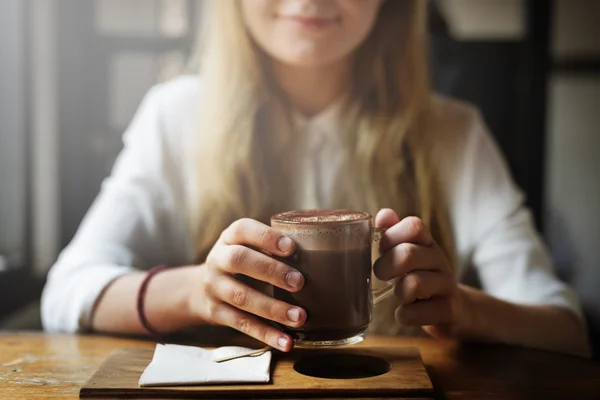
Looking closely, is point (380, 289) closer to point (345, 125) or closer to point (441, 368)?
point (441, 368)

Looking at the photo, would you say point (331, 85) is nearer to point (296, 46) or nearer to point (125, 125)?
point (296, 46)

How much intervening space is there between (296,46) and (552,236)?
632mm

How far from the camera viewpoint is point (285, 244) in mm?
712

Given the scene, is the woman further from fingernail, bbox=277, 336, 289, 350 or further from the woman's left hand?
fingernail, bbox=277, 336, 289, 350

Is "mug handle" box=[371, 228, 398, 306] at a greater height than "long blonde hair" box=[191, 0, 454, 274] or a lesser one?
lesser

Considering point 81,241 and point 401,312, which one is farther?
point 81,241

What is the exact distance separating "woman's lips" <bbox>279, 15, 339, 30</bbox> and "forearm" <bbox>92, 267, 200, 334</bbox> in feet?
1.62

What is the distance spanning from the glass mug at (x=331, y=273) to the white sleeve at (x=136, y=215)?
19.7 inches

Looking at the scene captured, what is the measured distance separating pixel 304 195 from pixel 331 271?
516 millimetres

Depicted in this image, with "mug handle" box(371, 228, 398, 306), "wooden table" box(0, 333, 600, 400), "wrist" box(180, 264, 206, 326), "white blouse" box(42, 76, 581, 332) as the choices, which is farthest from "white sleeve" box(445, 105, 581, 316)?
"wrist" box(180, 264, 206, 326)

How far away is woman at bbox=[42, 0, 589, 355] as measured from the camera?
1.18 meters

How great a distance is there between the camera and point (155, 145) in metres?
1.24

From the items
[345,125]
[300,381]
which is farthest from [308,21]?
[300,381]

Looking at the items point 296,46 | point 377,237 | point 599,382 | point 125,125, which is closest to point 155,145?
point 125,125
